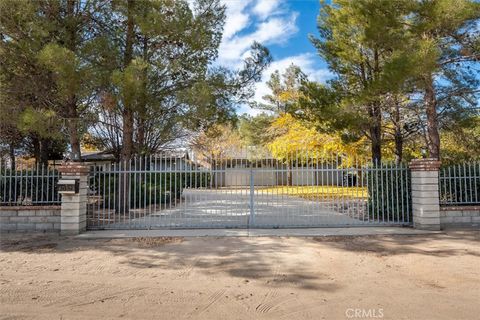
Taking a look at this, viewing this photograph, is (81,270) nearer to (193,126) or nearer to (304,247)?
(304,247)

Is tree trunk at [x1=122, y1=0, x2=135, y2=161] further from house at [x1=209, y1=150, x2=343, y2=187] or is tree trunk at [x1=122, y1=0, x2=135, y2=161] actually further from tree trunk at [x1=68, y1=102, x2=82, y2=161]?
house at [x1=209, y1=150, x2=343, y2=187]

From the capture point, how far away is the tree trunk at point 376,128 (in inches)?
455

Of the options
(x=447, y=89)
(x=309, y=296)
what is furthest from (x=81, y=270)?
(x=447, y=89)

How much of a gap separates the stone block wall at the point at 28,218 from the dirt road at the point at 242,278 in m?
0.91

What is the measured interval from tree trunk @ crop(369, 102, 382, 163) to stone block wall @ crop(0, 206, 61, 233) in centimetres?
912

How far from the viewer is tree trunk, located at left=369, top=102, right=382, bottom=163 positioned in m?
11.6

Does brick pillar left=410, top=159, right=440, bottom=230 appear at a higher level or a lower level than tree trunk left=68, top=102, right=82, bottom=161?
lower

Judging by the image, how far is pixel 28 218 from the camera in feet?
30.1

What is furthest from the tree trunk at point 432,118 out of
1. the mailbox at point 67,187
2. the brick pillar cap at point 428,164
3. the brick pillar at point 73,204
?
the mailbox at point 67,187

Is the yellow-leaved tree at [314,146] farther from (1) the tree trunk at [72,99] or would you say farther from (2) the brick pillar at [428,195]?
(1) the tree trunk at [72,99]

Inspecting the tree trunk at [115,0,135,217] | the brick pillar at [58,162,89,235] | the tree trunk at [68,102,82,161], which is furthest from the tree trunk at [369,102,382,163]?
the tree trunk at [68,102,82,161]

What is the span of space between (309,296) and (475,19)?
936 centimetres

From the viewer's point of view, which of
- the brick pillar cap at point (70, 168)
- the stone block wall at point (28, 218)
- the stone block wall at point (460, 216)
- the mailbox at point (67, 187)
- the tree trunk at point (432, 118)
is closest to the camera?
the mailbox at point (67, 187)

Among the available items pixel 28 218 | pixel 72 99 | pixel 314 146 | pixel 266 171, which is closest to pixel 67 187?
pixel 28 218
